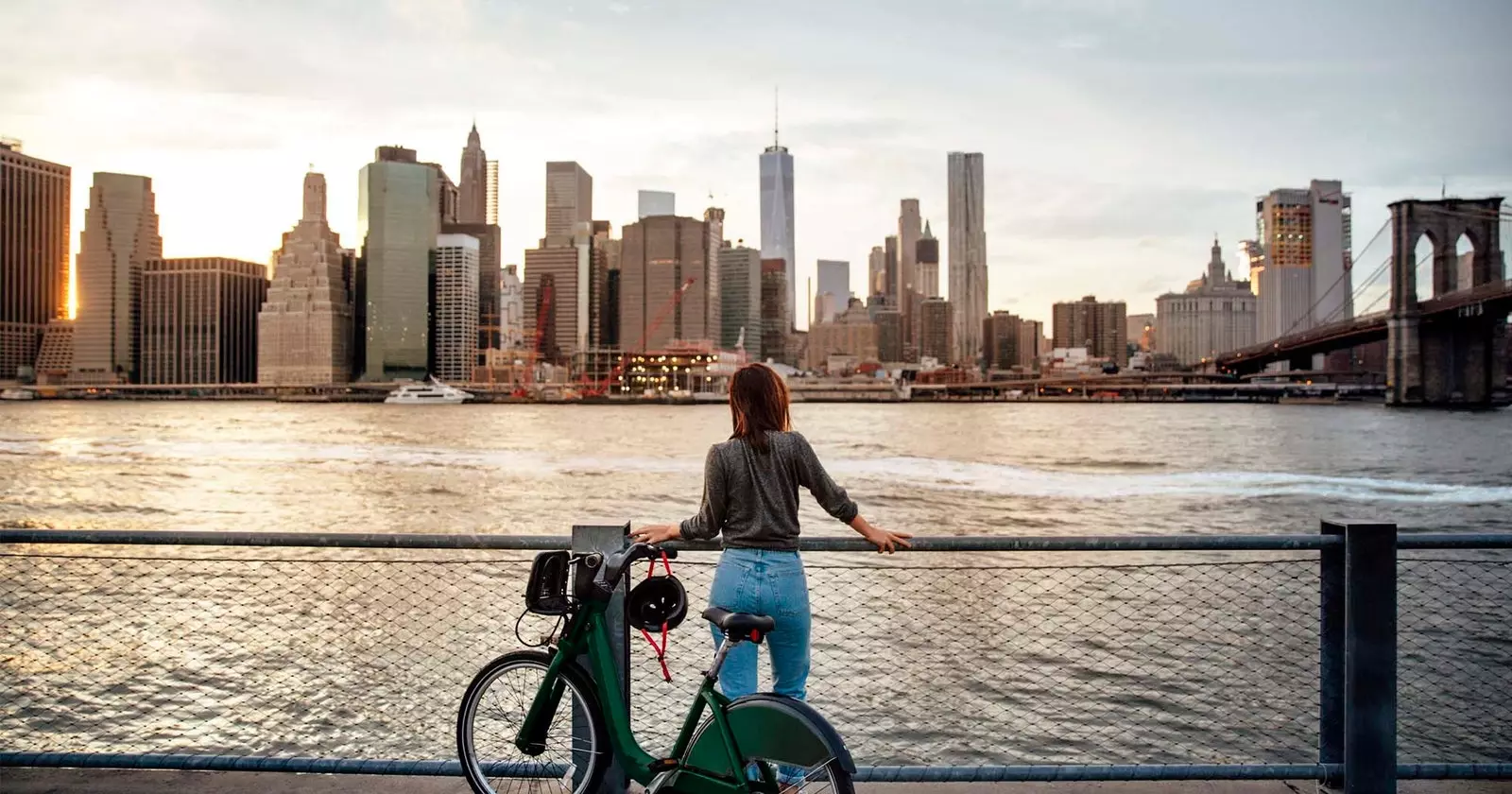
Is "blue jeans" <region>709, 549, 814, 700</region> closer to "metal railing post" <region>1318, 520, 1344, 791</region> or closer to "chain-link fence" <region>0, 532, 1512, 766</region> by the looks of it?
"metal railing post" <region>1318, 520, 1344, 791</region>

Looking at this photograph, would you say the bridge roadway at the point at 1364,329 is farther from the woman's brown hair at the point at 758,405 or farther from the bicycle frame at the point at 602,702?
the bicycle frame at the point at 602,702

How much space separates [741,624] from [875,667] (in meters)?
9.07

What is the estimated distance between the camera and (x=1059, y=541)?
4.55 m

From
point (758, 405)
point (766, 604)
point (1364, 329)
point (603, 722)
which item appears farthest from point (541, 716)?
point (1364, 329)

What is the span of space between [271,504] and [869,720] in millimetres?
29316

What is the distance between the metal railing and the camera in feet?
22.2

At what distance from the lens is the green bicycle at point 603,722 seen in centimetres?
359

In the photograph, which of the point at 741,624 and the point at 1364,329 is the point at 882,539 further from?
the point at 1364,329

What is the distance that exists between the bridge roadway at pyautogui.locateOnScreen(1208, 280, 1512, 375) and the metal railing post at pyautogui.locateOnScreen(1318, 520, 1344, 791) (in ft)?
327

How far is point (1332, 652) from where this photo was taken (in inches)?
179

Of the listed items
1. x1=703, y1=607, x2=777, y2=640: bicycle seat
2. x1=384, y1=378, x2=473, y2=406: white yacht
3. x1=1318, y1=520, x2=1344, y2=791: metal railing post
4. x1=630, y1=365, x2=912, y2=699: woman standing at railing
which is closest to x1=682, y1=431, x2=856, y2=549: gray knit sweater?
x1=630, y1=365, x2=912, y2=699: woman standing at railing

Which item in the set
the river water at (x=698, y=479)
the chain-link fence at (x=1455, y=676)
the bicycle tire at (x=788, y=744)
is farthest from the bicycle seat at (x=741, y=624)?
the river water at (x=698, y=479)

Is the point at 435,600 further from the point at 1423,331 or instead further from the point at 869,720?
the point at 1423,331

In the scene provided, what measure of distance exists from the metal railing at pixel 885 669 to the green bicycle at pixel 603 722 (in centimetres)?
45
